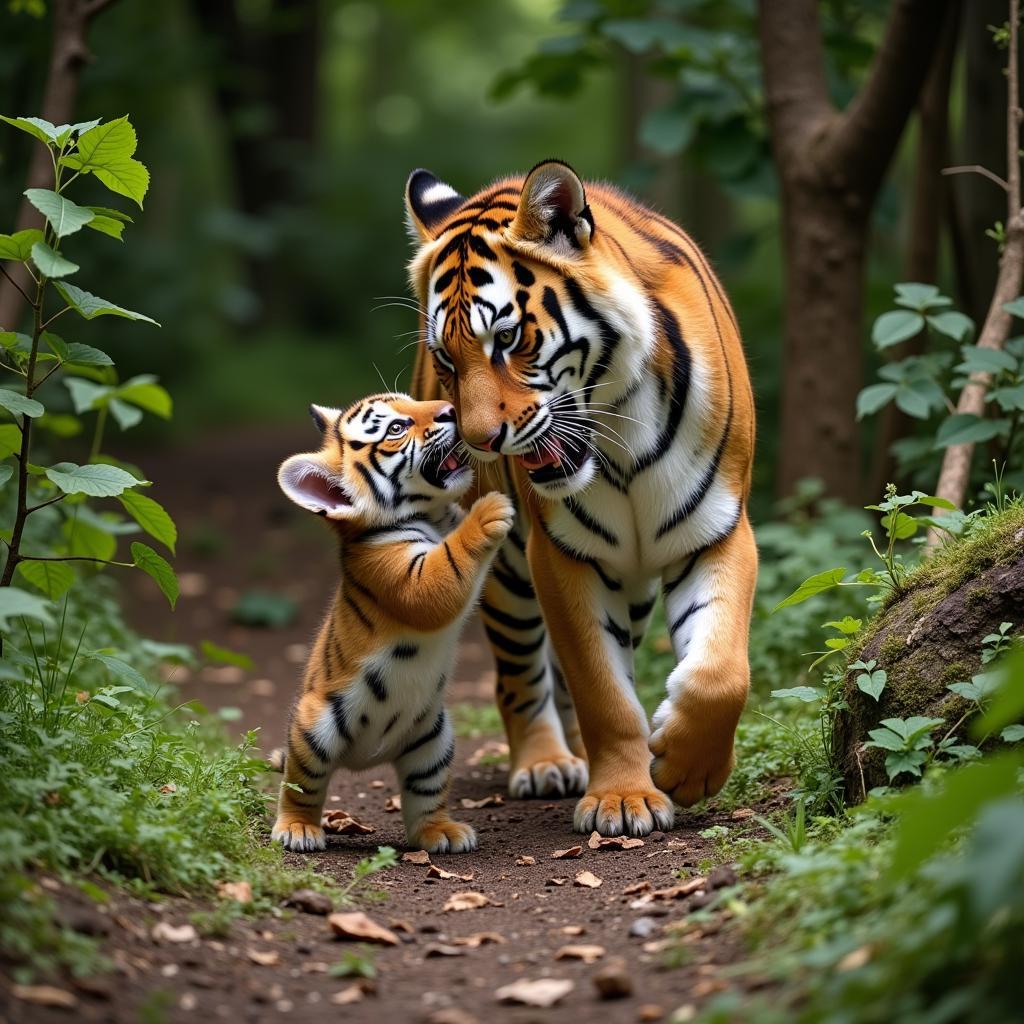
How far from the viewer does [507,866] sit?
4.16 m

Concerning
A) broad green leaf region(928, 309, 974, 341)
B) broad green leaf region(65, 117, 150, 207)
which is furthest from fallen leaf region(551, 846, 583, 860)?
broad green leaf region(928, 309, 974, 341)

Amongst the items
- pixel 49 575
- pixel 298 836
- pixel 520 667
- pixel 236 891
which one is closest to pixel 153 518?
pixel 49 575

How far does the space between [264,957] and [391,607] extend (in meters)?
1.31

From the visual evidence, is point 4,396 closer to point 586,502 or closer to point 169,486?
point 586,502

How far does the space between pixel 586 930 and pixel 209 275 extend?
13.7 m

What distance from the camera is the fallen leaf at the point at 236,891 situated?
3.38 m

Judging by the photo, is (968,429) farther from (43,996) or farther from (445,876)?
(43,996)

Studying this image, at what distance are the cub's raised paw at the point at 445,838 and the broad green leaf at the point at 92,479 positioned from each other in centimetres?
146

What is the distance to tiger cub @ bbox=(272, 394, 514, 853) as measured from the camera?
412 centimetres

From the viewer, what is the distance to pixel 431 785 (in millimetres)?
4348

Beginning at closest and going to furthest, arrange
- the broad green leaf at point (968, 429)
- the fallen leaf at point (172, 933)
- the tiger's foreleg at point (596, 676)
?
the fallen leaf at point (172, 933) → the tiger's foreleg at point (596, 676) → the broad green leaf at point (968, 429)

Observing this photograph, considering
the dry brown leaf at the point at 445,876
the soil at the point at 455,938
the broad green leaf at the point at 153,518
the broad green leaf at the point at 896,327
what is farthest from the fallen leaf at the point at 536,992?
the broad green leaf at the point at 896,327

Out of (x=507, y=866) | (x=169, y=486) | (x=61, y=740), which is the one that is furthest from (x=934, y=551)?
(x=169, y=486)

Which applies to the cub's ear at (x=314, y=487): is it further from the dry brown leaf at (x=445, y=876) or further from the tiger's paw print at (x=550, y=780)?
the tiger's paw print at (x=550, y=780)
